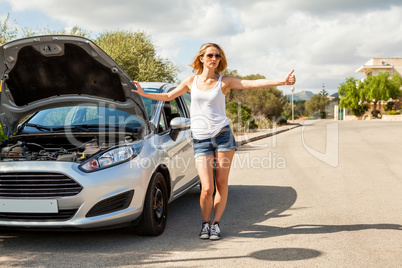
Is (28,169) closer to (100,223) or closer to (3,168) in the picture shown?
(3,168)

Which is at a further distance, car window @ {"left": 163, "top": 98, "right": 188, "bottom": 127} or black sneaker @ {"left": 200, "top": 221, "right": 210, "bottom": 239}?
car window @ {"left": 163, "top": 98, "right": 188, "bottom": 127}

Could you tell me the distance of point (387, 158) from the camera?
13.4 meters

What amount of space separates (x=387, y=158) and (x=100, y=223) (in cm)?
1072

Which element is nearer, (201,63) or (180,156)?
(201,63)

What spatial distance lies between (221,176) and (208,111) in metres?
0.75

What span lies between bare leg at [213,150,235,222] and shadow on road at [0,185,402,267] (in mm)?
321

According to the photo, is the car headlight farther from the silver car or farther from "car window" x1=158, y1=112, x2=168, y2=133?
"car window" x1=158, y1=112, x2=168, y2=133

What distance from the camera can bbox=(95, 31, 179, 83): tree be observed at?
2087 cm

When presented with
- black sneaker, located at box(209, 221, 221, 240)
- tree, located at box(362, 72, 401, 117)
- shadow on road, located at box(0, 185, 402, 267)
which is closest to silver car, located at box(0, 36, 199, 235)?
shadow on road, located at box(0, 185, 402, 267)

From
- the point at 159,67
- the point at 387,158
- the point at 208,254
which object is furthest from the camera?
the point at 159,67

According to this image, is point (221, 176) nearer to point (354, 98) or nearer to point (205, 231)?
point (205, 231)

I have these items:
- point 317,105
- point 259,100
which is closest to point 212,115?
point 259,100

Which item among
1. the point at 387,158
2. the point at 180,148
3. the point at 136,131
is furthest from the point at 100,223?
the point at 387,158

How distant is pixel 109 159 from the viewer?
477 cm
